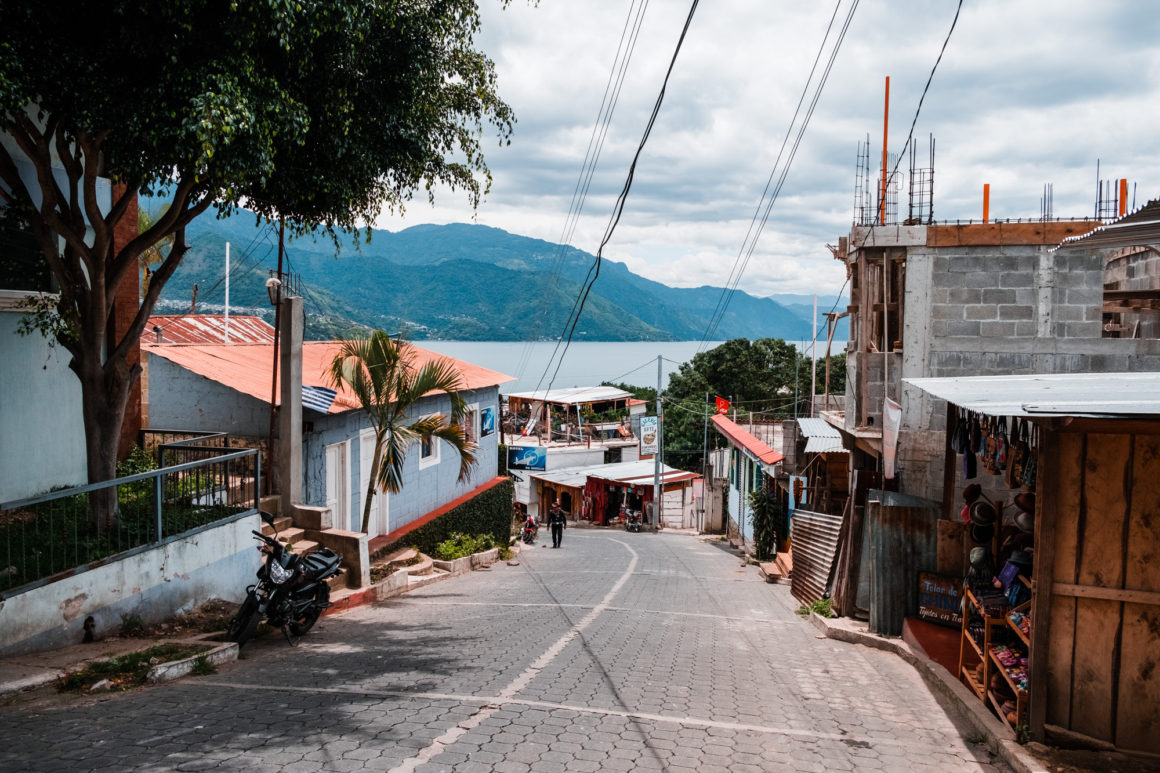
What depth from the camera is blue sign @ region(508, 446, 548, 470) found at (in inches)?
1642

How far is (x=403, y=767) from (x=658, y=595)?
989 cm

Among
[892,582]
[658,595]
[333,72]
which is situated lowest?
[658,595]

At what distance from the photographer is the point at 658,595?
46.9 feet

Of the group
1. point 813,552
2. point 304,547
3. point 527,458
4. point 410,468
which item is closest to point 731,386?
point 527,458

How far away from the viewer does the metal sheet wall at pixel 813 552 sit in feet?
42.9

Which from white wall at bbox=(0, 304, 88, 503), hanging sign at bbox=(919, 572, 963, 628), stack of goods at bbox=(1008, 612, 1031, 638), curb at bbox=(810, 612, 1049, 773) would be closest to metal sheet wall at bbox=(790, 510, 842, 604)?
curb at bbox=(810, 612, 1049, 773)

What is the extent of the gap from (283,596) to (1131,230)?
8.78 meters

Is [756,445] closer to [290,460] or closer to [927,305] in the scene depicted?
[927,305]

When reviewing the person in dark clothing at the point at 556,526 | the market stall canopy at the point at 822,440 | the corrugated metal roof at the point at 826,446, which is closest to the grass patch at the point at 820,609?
the market stall canopy at the point at 822,440

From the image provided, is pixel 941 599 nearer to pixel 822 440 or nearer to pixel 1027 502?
pixel 1027 502

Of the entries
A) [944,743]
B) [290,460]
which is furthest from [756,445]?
[944,743]

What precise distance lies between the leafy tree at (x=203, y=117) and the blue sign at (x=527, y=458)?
3175 centimetres

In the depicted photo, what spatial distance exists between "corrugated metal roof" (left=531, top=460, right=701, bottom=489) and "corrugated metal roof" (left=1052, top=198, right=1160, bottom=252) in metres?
31.0

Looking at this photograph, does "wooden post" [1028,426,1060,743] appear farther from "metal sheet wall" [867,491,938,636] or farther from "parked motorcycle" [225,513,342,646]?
"parked motorcycle" [225,513,342,646]
